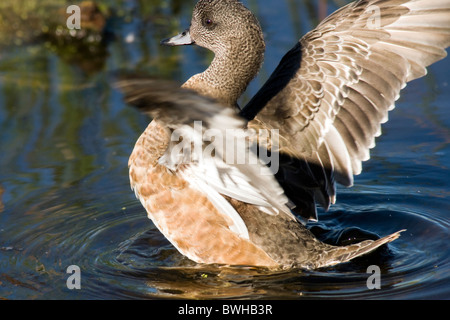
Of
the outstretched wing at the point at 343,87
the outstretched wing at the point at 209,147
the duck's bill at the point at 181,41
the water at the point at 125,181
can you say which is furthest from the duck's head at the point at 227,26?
the water at the point at 125,181

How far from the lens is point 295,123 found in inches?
183

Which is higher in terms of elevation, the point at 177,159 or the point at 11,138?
the point at 11,138

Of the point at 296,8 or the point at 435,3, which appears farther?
the point at 296,8

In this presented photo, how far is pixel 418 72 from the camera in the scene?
15.7 feet

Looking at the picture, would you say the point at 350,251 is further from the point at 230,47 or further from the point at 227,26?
the point at 227,26

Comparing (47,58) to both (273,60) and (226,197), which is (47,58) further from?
(226,197)

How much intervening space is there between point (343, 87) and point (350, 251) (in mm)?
1026

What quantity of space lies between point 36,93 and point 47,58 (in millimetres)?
846

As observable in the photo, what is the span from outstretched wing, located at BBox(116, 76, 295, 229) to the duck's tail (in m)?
0.40

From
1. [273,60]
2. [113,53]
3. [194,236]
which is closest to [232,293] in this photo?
[194,236]

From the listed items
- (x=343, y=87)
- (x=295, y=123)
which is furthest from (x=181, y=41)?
(x=343, y=87)

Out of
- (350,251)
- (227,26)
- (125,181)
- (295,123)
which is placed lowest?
(350,251)

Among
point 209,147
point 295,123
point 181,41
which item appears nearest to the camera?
point 209,147

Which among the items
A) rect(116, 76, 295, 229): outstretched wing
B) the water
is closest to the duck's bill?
the water
